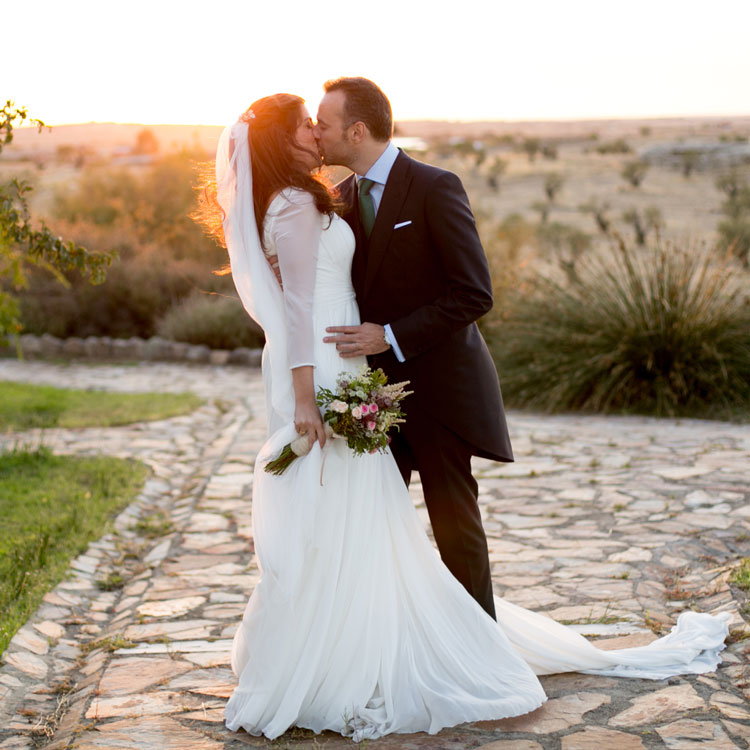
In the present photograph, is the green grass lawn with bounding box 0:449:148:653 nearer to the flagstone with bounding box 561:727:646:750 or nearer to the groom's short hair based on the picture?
the flagstone with bounding box 561:727:646:750

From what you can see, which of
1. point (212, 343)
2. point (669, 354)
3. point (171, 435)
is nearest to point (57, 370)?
point (212, 343)

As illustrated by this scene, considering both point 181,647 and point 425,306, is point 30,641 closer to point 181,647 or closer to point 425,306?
point 181,647

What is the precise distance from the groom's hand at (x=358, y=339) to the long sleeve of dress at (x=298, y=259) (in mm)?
113

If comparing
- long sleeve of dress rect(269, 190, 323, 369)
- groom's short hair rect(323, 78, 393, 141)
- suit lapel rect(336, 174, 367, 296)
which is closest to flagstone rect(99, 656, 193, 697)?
long sleeve of dress rect(269, 190, 323, 369)

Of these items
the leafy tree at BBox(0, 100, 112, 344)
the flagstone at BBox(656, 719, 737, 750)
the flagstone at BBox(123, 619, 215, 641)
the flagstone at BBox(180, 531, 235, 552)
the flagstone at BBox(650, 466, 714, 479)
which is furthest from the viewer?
the flagstone at BBox(650, 466, 714, 479)

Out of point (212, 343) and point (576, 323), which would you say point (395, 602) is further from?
point (212, 343)

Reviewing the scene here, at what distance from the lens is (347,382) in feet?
10.9

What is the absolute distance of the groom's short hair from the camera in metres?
3.36

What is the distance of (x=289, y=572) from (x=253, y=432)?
6.38m

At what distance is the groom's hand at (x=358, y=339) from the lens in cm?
345

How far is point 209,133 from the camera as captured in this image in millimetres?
25891

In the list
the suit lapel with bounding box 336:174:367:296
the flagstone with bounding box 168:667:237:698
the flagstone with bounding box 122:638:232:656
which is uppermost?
the suit lapel with bounding box 336:174:367:296

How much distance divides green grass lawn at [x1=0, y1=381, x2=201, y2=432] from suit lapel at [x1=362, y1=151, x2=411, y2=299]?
22.7 feet

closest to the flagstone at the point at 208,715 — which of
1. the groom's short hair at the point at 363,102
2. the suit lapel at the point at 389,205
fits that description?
the suit lapel at the point at 389,205
